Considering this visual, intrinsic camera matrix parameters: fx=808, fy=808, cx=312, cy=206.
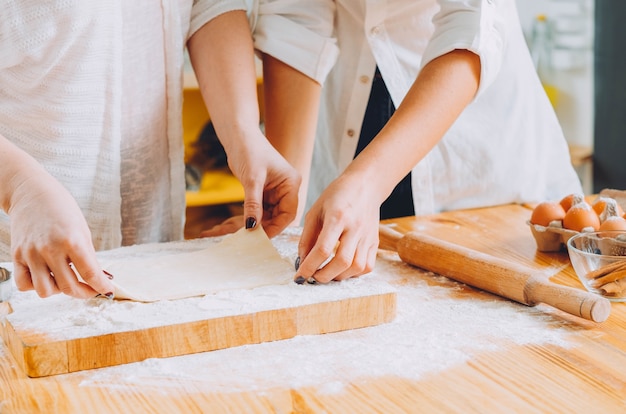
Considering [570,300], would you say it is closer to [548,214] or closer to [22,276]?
[548,214]

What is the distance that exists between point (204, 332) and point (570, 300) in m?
0.46

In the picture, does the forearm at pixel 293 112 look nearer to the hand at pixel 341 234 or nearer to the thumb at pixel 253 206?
the thumb at pixel 253 206

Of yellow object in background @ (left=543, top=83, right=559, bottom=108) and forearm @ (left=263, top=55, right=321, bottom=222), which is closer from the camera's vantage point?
forearm @ (left=263, top=55, right=321, bottom=222)

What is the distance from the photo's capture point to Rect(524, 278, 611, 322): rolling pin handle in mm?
1015

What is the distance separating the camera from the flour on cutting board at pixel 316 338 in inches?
35.6

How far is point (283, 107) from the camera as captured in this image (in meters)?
1.60

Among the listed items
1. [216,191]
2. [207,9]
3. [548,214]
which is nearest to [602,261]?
[548,214]

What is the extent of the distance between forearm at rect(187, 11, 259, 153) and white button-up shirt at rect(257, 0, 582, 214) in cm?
10

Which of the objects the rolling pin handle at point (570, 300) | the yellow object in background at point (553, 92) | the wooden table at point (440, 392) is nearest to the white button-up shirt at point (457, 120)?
the rolling pin handle at point (570, 300)

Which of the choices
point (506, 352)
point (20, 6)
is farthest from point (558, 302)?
point (20, 6)

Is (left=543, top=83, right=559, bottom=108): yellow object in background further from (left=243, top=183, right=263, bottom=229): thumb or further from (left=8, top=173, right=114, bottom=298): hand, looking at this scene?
(left=8, top=173, right=114, bottom=298): hand

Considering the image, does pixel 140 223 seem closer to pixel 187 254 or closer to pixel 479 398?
pixel 187 254

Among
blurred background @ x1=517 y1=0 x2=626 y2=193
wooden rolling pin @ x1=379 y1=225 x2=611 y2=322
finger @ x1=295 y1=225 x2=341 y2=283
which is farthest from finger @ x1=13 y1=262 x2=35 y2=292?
blurred background @ x1=517 y1=0 x2=626 y2=193

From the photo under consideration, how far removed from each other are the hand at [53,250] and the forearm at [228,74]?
0.45 meters
